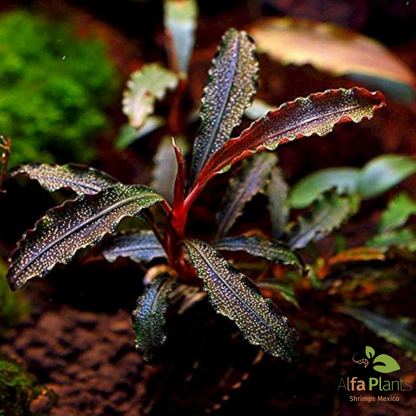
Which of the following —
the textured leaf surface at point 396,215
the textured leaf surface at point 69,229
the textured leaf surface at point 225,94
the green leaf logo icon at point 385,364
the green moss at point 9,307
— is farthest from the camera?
the textured leaf surface at point 396,215

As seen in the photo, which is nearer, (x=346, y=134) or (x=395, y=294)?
(x=395, y=294)

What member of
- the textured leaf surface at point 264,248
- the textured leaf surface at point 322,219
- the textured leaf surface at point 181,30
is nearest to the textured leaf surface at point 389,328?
the textured leaf surface at point 322,219

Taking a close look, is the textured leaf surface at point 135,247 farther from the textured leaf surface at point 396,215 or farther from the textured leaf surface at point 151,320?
the textured leaf surface at point 396,215

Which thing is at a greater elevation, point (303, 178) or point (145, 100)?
point (303, 178)

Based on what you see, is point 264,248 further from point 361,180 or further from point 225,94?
point 361,180

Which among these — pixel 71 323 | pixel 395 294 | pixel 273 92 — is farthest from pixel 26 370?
pixel 273 92

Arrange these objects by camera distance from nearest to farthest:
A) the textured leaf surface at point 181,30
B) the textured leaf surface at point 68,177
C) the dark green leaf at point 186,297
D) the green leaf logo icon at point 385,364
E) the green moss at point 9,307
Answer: the textured leaf surface at point 68,177 → the dark green leaf at point 186,297 → the green leaf logo icon at point 385,364 → the green moss at point 9,307 → the textured leaf surface at point 181,30

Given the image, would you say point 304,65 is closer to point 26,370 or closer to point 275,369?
point 275,369

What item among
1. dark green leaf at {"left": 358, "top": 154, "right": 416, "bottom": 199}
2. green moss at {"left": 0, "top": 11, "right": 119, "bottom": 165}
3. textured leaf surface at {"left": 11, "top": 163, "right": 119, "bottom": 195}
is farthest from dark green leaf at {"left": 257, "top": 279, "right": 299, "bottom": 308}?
green moss at {"left": 0, "top": 11, "right": 119, "bottom": 165}
